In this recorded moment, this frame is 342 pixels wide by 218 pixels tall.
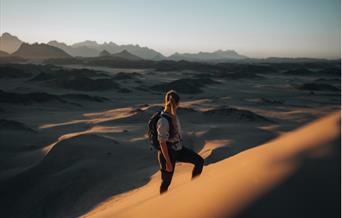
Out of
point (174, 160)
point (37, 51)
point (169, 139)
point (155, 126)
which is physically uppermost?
point (37, 51)

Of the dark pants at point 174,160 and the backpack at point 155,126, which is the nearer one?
the backpack at point 155,126

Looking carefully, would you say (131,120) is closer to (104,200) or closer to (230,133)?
(230,133)

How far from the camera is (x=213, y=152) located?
32.3ft

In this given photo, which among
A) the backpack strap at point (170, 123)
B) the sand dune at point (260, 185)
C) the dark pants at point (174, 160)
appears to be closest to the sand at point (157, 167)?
the sand dune at point (260, 185)

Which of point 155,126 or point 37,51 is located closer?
point 155,126

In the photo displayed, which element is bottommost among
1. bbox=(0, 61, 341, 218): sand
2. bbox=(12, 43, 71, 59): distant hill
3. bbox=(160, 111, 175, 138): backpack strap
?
bbox=(0, 61, 341, 218): sand

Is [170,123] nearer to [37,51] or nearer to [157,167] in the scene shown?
[157,167]

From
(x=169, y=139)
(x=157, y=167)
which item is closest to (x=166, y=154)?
(x=169, y=139)

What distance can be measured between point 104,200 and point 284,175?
4.69 metres

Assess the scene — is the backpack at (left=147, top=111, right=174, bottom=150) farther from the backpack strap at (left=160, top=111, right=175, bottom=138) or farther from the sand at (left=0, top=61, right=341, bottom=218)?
the sand at (left=0, top=61, right=341, bottom=218)

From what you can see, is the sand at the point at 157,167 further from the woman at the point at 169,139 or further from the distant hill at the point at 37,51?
the distant hill at the point at 37,51

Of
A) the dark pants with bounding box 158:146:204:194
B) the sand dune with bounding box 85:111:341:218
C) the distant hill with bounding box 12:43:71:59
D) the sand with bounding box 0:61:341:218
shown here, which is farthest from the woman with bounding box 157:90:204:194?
the distant hill with bounding box 12:43:71:59

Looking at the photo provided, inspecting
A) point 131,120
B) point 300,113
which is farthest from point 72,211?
point 300,113

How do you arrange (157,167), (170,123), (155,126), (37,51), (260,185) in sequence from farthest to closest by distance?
(37,51) < (157,167) < (155,126) < (170,123) < (260,185)
